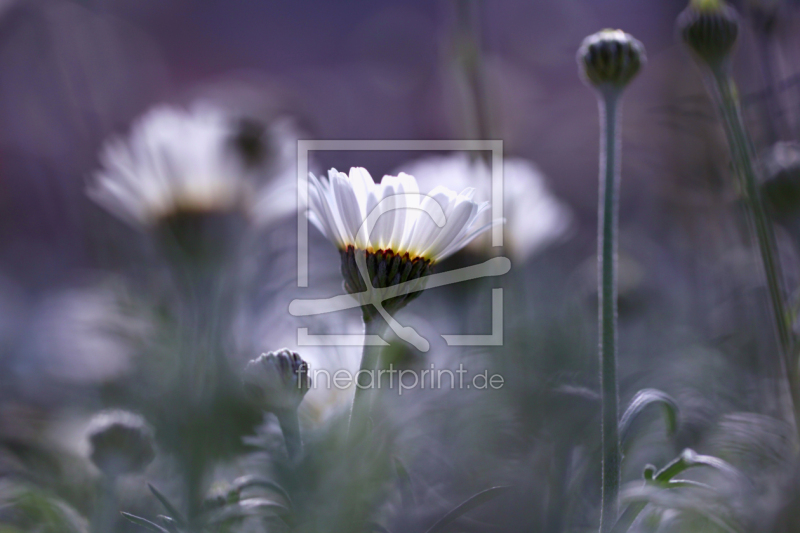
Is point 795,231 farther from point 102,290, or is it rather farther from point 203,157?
point 102,290

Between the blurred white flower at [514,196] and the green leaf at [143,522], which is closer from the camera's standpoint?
the green leaf at [143,522]

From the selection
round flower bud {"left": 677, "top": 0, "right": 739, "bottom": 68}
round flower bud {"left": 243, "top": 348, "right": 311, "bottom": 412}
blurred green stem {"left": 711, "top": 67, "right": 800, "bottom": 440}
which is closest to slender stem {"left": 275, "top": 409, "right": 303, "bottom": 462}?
round flower bud {"left": 243, "top": 348, "right": 311, "bottom": 412}

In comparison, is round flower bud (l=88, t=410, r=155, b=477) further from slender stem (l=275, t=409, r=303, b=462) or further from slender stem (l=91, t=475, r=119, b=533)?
slender stem (l=275, t=409, r=303, b=462)

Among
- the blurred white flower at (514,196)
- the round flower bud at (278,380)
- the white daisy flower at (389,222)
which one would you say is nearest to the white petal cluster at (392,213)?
the white daisy flower at (389,222)

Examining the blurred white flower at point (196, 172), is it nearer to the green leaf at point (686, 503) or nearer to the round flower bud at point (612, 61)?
the round flower bud at point (612, 61)

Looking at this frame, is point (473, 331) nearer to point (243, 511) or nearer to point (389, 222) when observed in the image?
point (389, 222)
